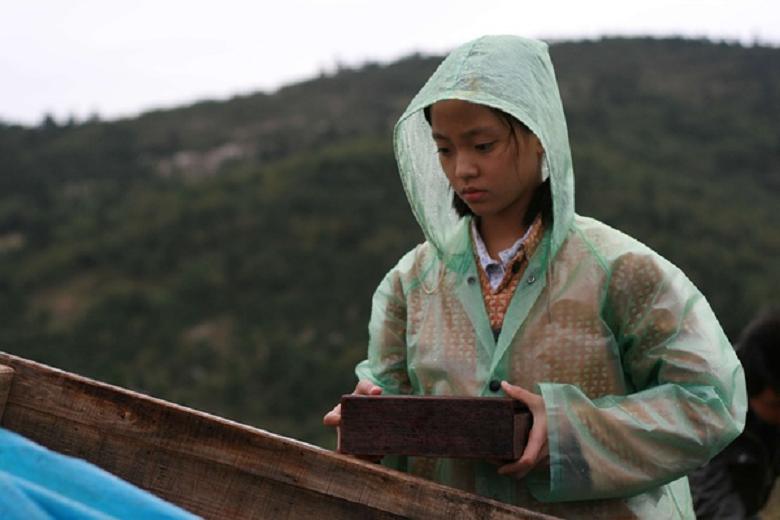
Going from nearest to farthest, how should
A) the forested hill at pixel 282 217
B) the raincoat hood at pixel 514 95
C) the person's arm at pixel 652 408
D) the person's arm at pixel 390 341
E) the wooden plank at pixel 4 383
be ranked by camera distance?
the wooden plank at pixel 4 383, the person's arm at pixel 652 408, the raincoat hood at pixel 514 95, the person's arm at pixel 390 341, the forested hill at pixel 282 217

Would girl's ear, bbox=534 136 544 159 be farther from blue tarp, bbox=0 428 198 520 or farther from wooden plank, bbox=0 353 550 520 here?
blue tarp, bbox=0 428 198 520

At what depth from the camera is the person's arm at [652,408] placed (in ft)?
7.23

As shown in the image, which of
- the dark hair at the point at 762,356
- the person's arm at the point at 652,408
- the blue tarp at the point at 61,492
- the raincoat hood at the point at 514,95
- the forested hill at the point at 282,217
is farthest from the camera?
the forested hill at the point at 282,217

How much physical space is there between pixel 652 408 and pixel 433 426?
386 mm

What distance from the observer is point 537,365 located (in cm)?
235

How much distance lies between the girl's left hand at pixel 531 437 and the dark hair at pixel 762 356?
82.4 inches

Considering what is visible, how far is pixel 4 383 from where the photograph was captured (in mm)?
2090

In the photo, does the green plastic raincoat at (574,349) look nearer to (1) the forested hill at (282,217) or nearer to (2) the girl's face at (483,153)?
(2) the girl's face at (483,153)

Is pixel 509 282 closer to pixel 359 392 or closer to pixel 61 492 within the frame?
pixel 359 392

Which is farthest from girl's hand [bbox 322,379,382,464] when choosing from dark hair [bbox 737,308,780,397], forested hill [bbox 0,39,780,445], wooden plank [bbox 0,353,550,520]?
forested hill [bbox 0,39,780,445]

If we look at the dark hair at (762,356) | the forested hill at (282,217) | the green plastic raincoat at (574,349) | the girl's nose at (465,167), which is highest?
the girl's nose at (465,167)

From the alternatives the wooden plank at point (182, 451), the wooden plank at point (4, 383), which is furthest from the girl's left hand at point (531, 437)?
the wooden plank at point (4, 383)

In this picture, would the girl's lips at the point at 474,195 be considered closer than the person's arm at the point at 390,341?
Yes

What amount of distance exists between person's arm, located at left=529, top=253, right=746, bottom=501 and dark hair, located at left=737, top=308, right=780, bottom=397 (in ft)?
6.13
